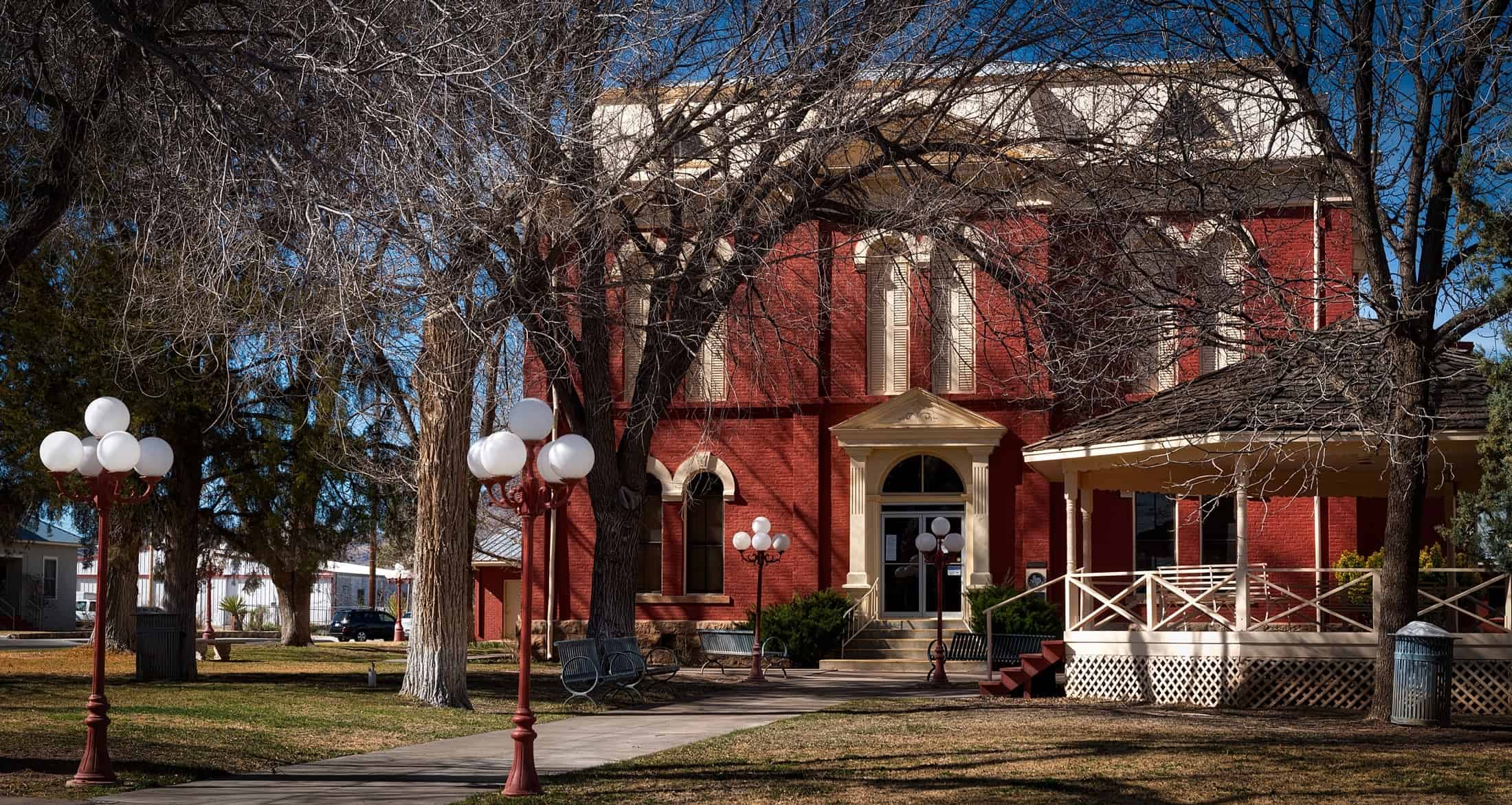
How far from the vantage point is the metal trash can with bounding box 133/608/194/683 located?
21.8 m

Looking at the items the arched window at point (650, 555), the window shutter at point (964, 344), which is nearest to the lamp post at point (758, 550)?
the arched window at point (650, 555)

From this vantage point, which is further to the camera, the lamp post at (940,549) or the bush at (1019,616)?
the bush at (1019,616)

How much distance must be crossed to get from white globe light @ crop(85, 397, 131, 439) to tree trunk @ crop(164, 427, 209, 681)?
11141mm

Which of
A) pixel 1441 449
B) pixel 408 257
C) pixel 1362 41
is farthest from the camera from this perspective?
pixel 1441 449

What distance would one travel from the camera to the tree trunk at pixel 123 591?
85.6 feet

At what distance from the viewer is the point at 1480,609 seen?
76.1 feet

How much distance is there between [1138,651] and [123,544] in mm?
16864

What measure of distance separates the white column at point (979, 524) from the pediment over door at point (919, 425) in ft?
1.18

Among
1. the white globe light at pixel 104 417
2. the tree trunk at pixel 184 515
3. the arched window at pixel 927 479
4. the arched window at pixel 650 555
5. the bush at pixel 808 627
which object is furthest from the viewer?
the arched window at pixel 650 555

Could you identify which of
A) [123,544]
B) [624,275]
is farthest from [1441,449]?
[123,544]

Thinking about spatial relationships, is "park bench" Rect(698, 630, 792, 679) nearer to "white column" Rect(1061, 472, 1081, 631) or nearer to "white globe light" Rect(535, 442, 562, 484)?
"white column" Rect(1061, 472, 1081, 631)

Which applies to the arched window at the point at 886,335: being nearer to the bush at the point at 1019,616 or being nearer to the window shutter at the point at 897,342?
the window shutter at the point at 897,342

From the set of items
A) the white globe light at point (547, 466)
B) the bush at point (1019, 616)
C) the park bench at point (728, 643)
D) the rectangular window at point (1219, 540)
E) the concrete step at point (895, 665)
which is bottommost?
the concrete step at point (895, 665)

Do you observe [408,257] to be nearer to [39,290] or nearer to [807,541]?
[39,290]
